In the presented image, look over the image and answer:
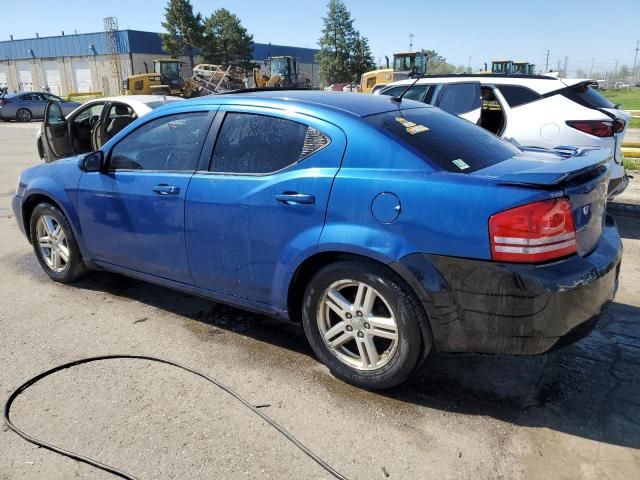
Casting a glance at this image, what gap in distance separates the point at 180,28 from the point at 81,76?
13897 millimetres

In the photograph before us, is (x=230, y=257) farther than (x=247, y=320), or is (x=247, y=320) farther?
(x=247, y=320)

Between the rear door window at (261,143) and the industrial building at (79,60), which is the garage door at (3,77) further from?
the rear door window at (261,143)

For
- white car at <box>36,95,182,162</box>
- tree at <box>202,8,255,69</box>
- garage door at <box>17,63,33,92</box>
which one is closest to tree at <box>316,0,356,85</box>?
tree at <box>202,8,255,69</box>

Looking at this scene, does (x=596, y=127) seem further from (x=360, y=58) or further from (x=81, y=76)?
(x=81, y=76)

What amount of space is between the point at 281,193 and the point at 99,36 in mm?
63503

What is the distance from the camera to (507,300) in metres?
2.50

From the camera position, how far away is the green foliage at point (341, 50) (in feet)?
176

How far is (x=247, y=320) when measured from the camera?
13.1 feet

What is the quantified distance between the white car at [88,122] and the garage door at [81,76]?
5690cm

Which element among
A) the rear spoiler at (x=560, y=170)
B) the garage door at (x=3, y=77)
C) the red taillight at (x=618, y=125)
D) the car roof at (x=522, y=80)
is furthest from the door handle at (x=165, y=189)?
the garage door at (x=3, y=77)

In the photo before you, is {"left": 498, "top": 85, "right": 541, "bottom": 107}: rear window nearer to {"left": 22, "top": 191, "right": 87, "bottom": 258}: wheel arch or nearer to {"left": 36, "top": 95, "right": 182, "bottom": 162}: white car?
{"left": 36, "top": 95, "right": 182, "bottom": 162}: white car

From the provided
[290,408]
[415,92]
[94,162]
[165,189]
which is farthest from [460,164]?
[415,92]

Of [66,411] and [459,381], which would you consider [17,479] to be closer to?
[66,411]

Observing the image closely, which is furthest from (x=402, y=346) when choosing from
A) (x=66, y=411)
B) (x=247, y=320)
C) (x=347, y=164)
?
(x=66, y=411)
